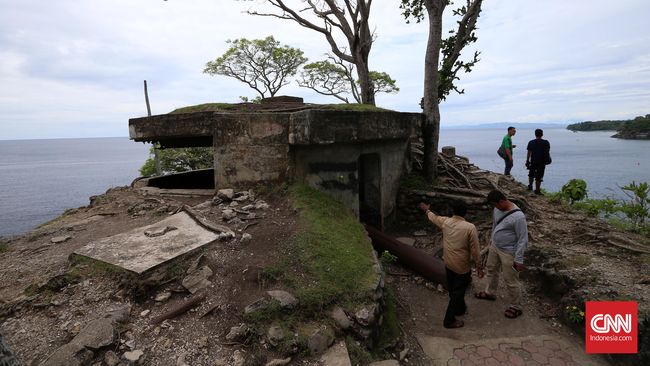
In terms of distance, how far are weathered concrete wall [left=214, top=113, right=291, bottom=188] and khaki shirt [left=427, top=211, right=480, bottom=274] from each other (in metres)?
2.57

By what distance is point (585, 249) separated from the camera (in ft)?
18.3

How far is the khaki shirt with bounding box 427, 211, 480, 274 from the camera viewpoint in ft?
13.1

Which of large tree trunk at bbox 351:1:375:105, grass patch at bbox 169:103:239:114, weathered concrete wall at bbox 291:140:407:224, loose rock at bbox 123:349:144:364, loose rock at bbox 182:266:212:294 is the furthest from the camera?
large tree trunk at bbox 351:1:375:105

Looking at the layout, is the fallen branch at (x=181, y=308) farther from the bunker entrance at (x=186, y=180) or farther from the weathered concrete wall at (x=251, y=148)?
the bunker entrance at (x=186, y=180)

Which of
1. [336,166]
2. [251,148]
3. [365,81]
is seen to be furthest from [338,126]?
[365,81]

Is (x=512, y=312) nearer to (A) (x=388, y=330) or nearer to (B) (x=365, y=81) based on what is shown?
(A) (x=388, y=330)

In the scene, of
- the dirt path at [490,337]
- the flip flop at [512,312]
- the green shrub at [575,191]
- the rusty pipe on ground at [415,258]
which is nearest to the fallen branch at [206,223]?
the dirt path at [490,337]

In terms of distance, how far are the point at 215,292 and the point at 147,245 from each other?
1.22 meters

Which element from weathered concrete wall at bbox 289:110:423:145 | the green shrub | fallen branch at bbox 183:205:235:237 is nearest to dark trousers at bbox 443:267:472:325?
weathered concrete wall at bbox 289:110:423:145

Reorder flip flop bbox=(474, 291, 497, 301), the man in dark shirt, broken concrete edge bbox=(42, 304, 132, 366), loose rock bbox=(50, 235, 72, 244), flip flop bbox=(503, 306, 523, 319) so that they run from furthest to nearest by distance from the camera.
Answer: the man in dark shirt, flip flop bbox=(474, 291, 497, 301), loose rock bbox=(50, 235, 72, 244), flip flop bbox=(503, 306, 523, 319), broken concrete edge bbox=(42, 304, 132, 366)

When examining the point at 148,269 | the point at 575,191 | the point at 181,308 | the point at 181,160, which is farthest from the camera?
the point at 181,160

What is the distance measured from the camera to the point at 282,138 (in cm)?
546

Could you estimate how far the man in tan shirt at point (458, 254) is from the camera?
4008 mm

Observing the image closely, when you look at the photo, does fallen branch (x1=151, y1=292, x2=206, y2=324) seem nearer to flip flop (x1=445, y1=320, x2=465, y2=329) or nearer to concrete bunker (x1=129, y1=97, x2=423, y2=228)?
concrete bunker (x1=129, y1=97, x2=423, y2=228)
